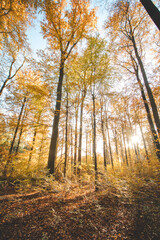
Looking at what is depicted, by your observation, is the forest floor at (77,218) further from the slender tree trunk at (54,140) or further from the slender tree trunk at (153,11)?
the slender tree trunk at (153,11)

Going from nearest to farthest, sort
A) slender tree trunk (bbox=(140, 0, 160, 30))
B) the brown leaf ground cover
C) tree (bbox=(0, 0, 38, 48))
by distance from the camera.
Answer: the brown leaf ground cover → slender tree trunk (bbox=(140, 0, 160, 30)) → tree (bbox=(0, 0, 38, 48))

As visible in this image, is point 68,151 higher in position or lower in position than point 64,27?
lower

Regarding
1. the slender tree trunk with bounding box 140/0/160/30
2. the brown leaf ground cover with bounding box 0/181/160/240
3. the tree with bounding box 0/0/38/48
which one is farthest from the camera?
the tree with bounding box 0/0/38/48

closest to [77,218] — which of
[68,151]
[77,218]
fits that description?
[77,218]

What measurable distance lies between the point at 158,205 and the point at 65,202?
3240mm

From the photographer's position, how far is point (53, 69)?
5.80 meters

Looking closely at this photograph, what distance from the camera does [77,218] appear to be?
8.43 ft

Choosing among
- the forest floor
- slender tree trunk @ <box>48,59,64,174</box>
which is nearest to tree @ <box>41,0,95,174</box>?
slender tree trunk @ <box>48,59,64,174</box>

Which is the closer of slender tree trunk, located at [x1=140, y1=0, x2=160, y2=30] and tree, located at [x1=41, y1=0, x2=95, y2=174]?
slender tree trunk, located at [x1=140, y1=0, x2=160, y2=30]

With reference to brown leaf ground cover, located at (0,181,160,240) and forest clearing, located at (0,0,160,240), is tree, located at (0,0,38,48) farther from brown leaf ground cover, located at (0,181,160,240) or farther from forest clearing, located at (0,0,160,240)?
brown leaf ground cover, located at (0,181,160,240)

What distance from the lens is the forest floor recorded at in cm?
205

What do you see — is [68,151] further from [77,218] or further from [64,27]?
[64,27]

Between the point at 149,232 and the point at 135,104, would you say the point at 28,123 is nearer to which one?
the point at 149,232

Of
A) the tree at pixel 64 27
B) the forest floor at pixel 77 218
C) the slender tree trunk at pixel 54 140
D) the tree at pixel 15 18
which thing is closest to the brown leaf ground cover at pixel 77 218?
the forest floor at pixel 77 218
